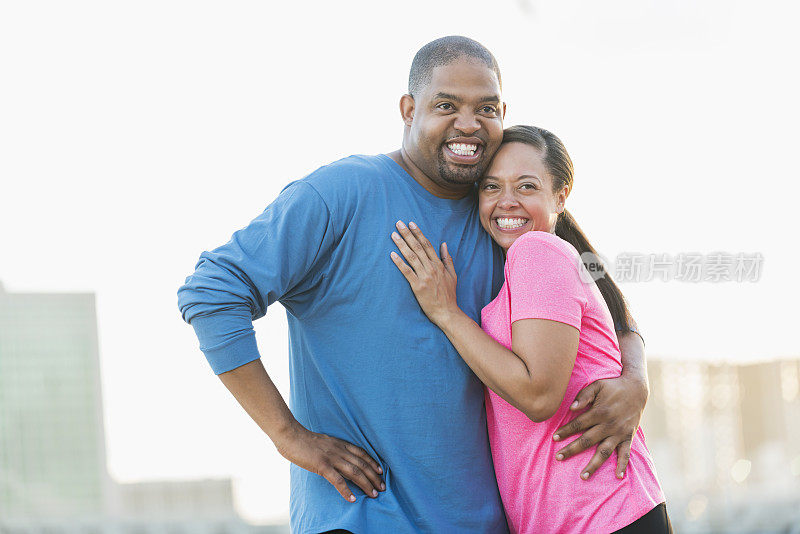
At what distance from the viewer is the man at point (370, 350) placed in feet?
10.0

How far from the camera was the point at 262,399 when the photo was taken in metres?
3.09

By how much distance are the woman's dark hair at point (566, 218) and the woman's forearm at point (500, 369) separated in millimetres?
571

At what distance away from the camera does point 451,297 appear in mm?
3217

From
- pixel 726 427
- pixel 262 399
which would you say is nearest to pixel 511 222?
pixel 262 399

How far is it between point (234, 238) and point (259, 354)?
1.29 ft

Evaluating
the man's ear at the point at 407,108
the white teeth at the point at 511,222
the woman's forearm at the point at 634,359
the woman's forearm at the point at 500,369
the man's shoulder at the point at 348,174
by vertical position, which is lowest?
the woman's forearm at the point at 634,359

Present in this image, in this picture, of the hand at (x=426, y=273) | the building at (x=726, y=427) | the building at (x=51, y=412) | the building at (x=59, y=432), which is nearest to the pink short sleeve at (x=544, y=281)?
the hand at (x=426, y=273)

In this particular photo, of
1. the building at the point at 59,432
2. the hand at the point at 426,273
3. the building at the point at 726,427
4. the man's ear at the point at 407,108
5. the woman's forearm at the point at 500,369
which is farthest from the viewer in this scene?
the building at the point at 59,432

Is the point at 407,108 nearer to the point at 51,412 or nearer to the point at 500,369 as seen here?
the point at 500,369

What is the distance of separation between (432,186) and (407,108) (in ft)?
1.11

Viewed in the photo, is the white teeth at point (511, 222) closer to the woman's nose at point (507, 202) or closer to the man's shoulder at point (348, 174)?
the woman's nose at point (507, 202)

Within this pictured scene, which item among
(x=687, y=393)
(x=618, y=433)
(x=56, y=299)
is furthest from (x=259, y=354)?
(x=56, y=299)

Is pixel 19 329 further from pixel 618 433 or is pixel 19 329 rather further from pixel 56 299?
pixel 618 433

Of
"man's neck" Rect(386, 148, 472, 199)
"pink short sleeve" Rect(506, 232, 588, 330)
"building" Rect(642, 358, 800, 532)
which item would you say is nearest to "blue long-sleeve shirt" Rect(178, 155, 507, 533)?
"man's neck" Rect(386, 148, 472, 199)
